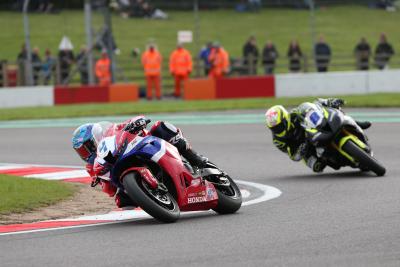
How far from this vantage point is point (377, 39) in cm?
2703

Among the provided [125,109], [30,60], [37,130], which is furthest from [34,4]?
[37,130]

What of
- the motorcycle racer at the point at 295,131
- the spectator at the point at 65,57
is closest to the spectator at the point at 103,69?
the spectator at the point at 65,57

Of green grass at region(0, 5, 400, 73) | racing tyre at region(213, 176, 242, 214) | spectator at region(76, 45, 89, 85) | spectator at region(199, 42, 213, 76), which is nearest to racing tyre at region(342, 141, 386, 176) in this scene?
racing tyre at region(213, 176, 242, 214)

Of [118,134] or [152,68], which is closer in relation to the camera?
[118,134]

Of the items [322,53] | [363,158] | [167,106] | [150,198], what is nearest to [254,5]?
[322,53]

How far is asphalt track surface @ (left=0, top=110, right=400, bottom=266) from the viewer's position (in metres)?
6.55

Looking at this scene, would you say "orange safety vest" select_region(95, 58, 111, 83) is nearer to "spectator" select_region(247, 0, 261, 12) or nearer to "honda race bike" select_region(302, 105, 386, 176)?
"spectator" select_region(247, 0, 261, 12)

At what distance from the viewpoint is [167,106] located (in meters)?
24.1

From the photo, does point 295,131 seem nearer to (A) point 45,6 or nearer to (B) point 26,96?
(B) point 26,96

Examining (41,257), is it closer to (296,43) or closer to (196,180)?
(196,180)

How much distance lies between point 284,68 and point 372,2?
3.69 m

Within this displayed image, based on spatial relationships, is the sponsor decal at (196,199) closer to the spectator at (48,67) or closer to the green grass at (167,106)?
the green grass at (167,106)

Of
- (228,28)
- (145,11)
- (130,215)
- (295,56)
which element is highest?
(145,11)

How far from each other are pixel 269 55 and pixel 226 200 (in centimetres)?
1941
